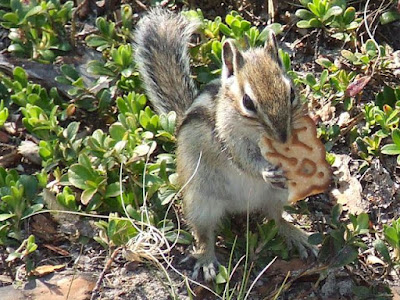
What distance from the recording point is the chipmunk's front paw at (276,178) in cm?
391

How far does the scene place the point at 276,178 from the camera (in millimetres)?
3916

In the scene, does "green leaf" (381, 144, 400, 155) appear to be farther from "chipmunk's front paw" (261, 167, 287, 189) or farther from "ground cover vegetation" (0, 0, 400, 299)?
"chipmunk's front paw" (261, 167, 287, 189)

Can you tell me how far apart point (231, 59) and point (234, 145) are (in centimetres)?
44

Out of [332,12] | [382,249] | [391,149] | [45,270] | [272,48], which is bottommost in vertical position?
[45,270]

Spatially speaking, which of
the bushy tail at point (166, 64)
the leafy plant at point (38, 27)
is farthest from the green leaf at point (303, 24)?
the leafy plant at point (38, 27)

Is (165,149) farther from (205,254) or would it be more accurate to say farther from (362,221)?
(362,221)

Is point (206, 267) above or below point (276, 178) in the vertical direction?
below

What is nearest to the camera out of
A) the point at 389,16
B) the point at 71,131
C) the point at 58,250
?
the point at 58,250

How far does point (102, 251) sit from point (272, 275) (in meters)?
0.91

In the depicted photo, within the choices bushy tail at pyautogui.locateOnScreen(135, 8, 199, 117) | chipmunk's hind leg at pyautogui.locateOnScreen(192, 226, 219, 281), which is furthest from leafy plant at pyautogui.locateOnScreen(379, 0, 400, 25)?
chipmunk's hind leg at pyautogui.locateOnScreen(192, 226, 219, 281)

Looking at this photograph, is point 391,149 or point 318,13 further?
point 318,13

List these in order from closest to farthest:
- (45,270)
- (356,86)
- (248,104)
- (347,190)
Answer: (248,104) → (45,270) → (347,190) → (356,86)

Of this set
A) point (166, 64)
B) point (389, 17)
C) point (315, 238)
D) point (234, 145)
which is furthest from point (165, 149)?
point (389, 17)

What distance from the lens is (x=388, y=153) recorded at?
171 inches
